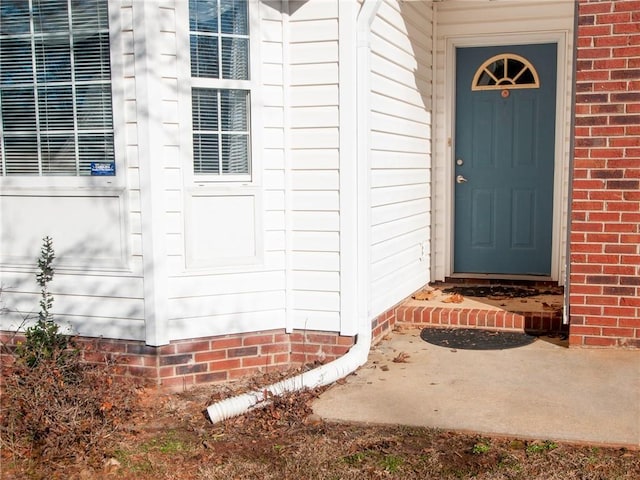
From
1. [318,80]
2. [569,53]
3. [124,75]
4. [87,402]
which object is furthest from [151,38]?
[569,53]

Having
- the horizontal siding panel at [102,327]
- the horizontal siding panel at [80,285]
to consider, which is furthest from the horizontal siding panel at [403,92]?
the horizontal siding panel at [102,327]

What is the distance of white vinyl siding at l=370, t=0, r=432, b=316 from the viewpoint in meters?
5.45

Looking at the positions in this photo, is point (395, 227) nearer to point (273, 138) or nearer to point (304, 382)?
point (273, 138)

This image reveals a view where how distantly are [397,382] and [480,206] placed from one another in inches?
121

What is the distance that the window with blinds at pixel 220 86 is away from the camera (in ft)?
15.5

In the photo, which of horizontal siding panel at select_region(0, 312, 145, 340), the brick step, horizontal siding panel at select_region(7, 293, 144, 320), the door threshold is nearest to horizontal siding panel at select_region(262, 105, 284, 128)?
horizontal siding panel at select_region(7, 293, 144, 320)

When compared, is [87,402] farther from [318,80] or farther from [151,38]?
[318,80]

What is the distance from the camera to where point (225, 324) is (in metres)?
4.91

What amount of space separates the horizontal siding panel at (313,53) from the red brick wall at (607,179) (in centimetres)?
177

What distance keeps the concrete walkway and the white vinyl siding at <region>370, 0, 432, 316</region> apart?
0.76m

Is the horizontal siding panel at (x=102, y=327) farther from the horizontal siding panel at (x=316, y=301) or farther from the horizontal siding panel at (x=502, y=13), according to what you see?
the horizontal siding panel at (x=502, y=13)

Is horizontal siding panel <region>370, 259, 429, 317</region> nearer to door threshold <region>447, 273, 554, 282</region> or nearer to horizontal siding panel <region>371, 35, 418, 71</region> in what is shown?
door threshold <region>447, 273, 554, 282</region>

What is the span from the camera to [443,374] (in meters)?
4.82

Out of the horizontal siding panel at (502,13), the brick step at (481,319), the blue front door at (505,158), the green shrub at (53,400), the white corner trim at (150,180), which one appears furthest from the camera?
the blue front door at (505,158)
